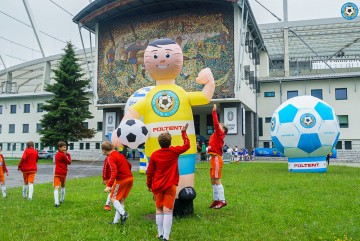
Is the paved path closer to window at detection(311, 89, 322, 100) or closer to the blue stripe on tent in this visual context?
the blue stripe on tent

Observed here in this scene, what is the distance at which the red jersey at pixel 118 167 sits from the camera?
6.75 meters

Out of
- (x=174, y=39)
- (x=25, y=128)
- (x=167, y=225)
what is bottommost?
(x=167, y=225)

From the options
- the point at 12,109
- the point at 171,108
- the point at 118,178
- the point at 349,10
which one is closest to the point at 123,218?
the point at 118,178

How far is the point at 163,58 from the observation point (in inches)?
305

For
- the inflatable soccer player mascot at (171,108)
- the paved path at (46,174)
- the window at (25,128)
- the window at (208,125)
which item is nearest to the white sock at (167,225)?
the inflatable soccer player mascot at (171,108)

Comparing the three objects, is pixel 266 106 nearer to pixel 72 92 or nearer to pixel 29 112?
pixel 72 92

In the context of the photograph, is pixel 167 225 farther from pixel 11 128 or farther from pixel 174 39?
pixel 11 128

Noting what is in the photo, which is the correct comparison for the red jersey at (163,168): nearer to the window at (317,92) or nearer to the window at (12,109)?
the window at (317,92)

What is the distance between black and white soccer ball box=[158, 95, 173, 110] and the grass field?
2272 millimetres

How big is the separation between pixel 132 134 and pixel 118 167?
Result: 2.21 feet

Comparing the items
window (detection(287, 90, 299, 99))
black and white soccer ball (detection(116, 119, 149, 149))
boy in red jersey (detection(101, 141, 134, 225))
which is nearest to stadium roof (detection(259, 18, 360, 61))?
window (detection(287, 90, 299, 99))

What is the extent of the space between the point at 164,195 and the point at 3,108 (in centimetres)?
5252

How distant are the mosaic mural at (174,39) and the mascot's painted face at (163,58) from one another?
2414cm

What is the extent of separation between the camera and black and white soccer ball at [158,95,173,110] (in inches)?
298
